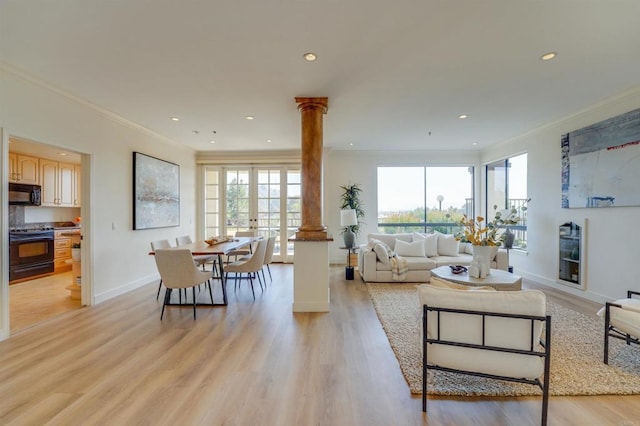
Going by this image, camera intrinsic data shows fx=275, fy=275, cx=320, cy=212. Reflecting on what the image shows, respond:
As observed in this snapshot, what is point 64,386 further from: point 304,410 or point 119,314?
point 304,410

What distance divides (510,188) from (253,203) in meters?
5.76

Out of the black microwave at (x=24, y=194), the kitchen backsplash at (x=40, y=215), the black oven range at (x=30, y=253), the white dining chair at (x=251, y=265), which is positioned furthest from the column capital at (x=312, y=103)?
the kitchen backsplash at (x=40, y=215)

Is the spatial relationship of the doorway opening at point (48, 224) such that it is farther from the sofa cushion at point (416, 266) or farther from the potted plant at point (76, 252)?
the sofa cushion at point (416, 266)

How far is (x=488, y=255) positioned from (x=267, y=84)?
10.9ft

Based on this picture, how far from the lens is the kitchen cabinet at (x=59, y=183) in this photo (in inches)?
230

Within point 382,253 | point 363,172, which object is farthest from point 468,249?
point 363,172

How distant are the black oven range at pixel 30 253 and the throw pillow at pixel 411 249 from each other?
6951mm

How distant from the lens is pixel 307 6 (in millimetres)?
1958

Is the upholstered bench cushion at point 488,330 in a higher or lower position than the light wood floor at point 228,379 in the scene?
higher

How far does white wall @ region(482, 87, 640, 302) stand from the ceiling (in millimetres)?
306

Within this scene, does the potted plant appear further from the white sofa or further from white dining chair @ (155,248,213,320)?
the white sofa

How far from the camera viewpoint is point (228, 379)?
2119 millimetres

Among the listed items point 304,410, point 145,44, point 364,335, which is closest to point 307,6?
point 145,44

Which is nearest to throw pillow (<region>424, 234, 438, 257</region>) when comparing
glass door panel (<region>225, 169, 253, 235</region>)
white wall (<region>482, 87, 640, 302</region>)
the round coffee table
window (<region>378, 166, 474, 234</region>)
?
window (<region>378, 166, 474, 234</region>)
